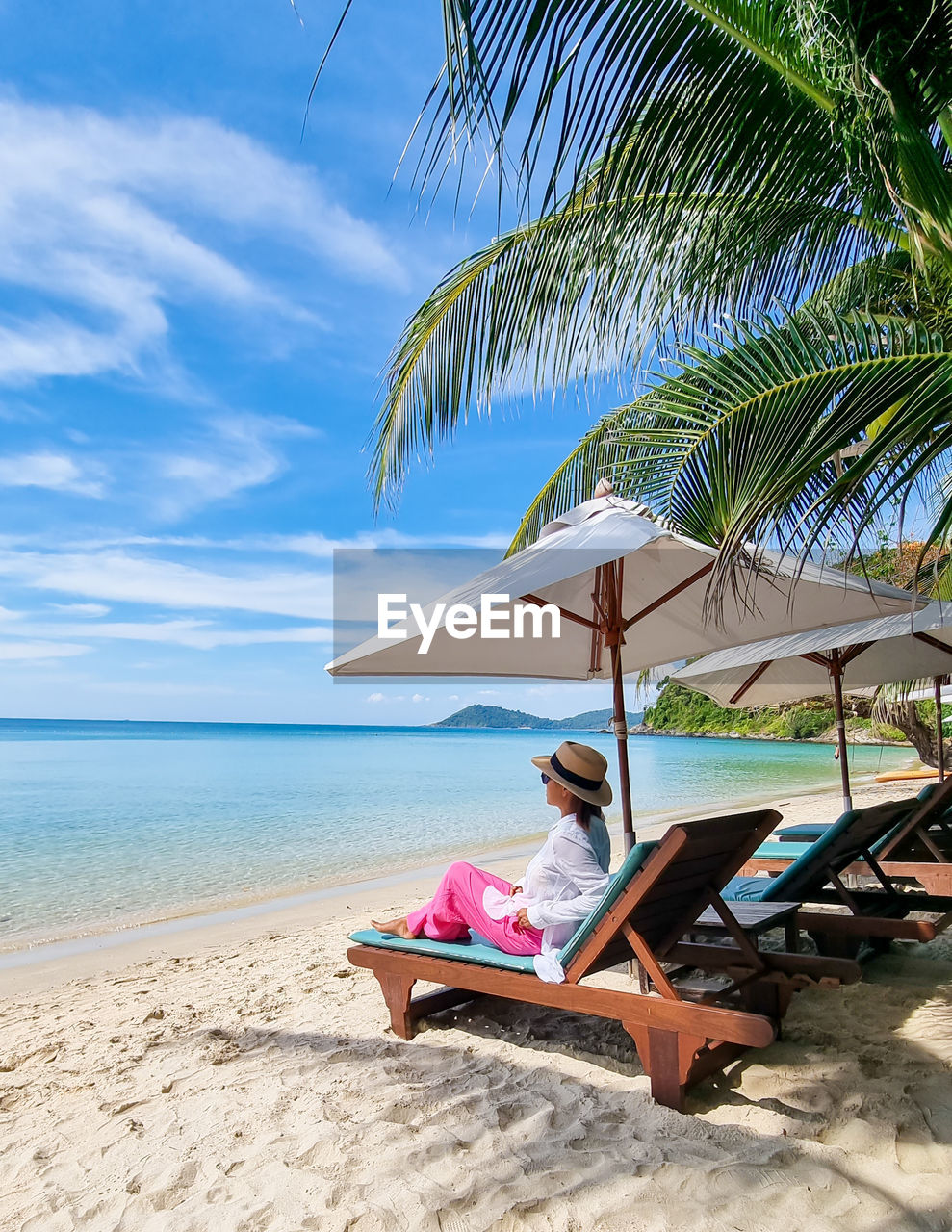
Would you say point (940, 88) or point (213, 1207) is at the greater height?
point (940, 88)

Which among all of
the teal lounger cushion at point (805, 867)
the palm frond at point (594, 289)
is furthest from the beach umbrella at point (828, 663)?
the palm frond at point (594, 289)

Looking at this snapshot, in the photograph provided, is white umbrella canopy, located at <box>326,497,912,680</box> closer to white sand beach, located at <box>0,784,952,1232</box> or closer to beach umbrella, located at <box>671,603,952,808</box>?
beach umbrella, located at <box>671,603,952,808</box>

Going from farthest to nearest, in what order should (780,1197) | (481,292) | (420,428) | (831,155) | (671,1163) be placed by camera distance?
(420,428), (481,292), (831,155), (671,1163), (780,1197)

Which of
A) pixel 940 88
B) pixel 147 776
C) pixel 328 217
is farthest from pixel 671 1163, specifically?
pixel 147 776

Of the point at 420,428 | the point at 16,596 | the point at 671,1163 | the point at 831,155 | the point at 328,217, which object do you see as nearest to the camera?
the point at 671,1163

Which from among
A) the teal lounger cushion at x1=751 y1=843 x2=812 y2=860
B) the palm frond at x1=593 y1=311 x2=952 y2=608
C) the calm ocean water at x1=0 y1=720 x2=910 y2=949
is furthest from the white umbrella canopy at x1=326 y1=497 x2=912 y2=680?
the calm ocean water at x1=0 y1=720 x2=910 y2=949

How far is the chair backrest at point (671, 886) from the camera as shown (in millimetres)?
2830

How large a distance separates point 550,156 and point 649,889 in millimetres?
2542

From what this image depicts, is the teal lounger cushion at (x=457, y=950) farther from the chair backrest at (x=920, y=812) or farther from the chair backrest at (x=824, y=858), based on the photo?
the chair backrest at (x=920, y=812)

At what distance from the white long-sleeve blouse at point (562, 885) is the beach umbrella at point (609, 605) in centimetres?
53

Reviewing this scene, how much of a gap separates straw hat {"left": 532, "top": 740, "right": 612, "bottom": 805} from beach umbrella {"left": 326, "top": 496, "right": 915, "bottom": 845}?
356 mm

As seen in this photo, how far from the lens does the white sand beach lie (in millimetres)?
2254

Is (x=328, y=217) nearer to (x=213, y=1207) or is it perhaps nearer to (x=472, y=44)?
(x=472, y=44)

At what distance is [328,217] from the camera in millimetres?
7863
